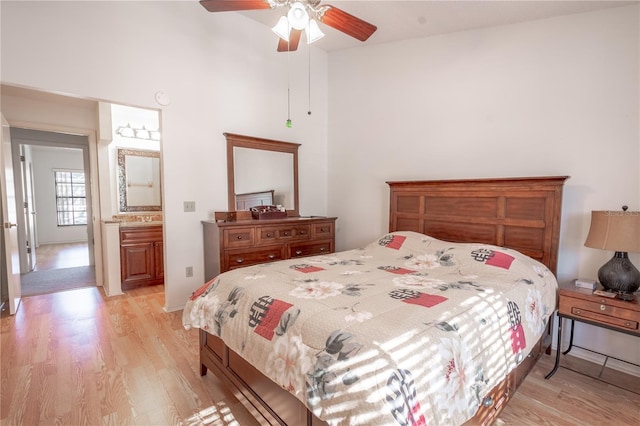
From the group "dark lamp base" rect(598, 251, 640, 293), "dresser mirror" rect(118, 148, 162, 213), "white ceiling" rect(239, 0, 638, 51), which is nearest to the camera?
"dark lamp base" rect(598, 251, 640, 293)

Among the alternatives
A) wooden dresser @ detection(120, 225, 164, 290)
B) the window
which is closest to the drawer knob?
wooden dresser @ detection(120, 225, 164, 290)

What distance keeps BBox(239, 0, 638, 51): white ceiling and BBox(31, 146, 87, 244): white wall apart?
23.6ft

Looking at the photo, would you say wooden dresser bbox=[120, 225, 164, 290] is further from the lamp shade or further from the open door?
the lamp shade

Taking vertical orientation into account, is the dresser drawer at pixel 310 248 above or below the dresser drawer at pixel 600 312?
above

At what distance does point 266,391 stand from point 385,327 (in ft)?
2.47

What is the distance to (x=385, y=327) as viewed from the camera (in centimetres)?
128

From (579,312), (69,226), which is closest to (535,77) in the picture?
(579,312)

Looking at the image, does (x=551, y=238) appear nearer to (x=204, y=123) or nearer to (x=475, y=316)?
(x=475, y=316)

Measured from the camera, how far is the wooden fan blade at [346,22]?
2.18m

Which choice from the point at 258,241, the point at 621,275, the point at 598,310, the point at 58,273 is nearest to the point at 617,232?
the point at 621,275

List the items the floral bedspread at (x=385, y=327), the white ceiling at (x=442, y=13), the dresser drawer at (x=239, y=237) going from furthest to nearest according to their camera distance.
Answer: the dresser drawer at (x=239, y=237) < the white ceiling at (x=442, y=13) < the floral bedspread at (x=385, y=327)

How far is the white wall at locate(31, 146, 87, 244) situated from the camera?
7594 mm

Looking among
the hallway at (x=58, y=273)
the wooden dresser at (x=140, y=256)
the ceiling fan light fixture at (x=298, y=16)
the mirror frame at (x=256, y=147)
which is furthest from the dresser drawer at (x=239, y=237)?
the hallway at (x=58, y=273)

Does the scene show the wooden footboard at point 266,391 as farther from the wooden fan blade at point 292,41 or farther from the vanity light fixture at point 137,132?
the vanity light fixture at point 137,132
